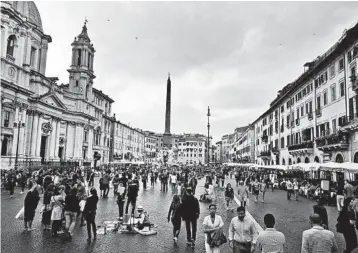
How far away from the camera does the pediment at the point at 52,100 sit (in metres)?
45.9

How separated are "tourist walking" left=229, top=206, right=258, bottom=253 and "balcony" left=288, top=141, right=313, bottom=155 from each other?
27.9m

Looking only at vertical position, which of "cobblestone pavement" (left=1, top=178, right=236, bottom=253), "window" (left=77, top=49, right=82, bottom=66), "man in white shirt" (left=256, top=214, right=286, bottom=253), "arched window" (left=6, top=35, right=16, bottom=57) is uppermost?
"window" (left=77, top=49, right=82, bottom=66)

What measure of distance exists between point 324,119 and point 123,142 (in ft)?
213

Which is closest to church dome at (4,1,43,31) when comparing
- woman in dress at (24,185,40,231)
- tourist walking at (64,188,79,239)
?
woman in dress at (24,185,40,231)

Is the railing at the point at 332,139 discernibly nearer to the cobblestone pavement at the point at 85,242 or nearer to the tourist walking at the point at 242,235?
the cobblestone pavement at the point at 85,242

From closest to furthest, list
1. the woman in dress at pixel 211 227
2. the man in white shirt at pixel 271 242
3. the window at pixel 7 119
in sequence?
the man in white shirt at pixel 271 242 → the woman in dress at pixel 211 227 → the window at pixel 7 119

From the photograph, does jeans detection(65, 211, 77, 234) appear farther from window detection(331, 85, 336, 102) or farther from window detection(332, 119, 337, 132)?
window detection(331, 85, 336, 102)

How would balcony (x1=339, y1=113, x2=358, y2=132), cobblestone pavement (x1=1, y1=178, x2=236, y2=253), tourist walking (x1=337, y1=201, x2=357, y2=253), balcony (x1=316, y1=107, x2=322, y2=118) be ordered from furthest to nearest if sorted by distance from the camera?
balcony (x1=316, y1=107, x2=322, y2=118), balcony (x1=339, y1=113, x2=358, y2=132), cobblestone pavement (x1=1, y1=178, x2=236, y2=253), tourist walking (x1=337, y1=201, x2=357, y2=253)

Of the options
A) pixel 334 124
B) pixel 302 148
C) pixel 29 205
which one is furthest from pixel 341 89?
pixel 29 205

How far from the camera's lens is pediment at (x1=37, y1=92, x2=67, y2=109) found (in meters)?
45.9

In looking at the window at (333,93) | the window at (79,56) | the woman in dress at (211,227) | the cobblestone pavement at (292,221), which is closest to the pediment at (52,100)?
the window at (79,56)

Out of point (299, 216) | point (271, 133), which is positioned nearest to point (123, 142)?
point (271, 133)

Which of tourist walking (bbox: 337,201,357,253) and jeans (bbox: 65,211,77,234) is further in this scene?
jeans (bbox: 65,211,77,234)

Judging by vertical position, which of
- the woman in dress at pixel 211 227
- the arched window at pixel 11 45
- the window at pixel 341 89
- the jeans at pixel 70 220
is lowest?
the jeans at pixel 70 220
